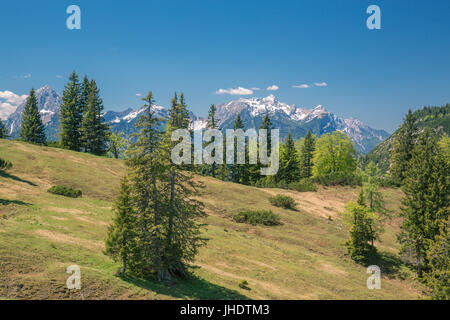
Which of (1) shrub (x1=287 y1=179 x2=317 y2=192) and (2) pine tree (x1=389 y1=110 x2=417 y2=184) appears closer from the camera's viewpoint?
(1) shrub (x1=287 y1=179 x2=317 y2=192)

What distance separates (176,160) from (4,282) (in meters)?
12.1

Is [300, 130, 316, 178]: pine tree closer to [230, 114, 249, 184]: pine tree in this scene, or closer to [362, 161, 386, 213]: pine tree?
[230, 114, 249, 184]: pine tree

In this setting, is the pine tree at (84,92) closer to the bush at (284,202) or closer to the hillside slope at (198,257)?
the hillside slope at (198,257)

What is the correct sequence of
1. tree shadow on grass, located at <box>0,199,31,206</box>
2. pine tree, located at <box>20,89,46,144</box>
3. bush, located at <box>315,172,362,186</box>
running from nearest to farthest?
tree shadow on grass, located at <box>0,199,31,206</box>, bush, located at <box>315,172,362,186</box>, pine tree, located at <box>20,89,46,144</box>

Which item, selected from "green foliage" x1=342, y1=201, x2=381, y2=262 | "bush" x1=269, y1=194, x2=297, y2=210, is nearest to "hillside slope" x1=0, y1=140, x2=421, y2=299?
"green foliage" x1=342, y1=201, x2=381, y2=262

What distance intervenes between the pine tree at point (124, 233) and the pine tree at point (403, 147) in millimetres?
64823

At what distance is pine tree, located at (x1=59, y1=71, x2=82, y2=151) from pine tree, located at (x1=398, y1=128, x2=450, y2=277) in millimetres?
68869

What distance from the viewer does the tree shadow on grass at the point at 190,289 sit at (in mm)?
17781

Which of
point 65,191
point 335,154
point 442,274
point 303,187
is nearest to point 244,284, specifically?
point 442,274

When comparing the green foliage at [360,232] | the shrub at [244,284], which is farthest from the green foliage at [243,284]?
the green foliage at [360,232]

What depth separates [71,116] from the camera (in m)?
68.5

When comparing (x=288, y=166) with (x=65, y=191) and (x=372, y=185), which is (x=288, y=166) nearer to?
(x=372, y=185)

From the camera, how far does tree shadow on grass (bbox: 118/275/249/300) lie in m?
17.8
